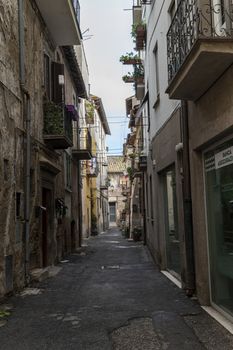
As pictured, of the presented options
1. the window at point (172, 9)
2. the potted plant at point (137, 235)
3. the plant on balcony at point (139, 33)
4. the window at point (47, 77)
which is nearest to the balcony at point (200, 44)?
the window at point (172, 9)

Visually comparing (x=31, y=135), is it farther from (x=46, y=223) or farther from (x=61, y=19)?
(x=61, y=19)

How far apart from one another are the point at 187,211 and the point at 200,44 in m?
3.70

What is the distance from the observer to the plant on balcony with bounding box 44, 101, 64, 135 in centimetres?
1310

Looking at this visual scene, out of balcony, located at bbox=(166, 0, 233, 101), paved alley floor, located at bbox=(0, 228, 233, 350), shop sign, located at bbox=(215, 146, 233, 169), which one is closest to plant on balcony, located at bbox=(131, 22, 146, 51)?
paved alley floor, located at bbox=(0, 228, 233, 350)

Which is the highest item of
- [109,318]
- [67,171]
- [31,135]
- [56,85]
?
[56,85]

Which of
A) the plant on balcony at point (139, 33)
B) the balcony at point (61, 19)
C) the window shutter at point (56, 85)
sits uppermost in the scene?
the plant on balcony at point (139, 33)

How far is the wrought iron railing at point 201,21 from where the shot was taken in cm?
567

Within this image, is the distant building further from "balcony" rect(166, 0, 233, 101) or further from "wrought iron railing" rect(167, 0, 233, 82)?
"wrought iron railing" rect(167, 0, 233, 82)

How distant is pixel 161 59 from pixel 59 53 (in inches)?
239

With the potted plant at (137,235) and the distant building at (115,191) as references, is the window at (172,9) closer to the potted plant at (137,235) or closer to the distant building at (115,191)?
the potted plant at (137,235)

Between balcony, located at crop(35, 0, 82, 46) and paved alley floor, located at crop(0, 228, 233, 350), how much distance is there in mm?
6678

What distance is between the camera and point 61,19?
44.1 ft

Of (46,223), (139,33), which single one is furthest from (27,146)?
(139,33)

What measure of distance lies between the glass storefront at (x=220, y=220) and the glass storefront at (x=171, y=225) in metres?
3.02
